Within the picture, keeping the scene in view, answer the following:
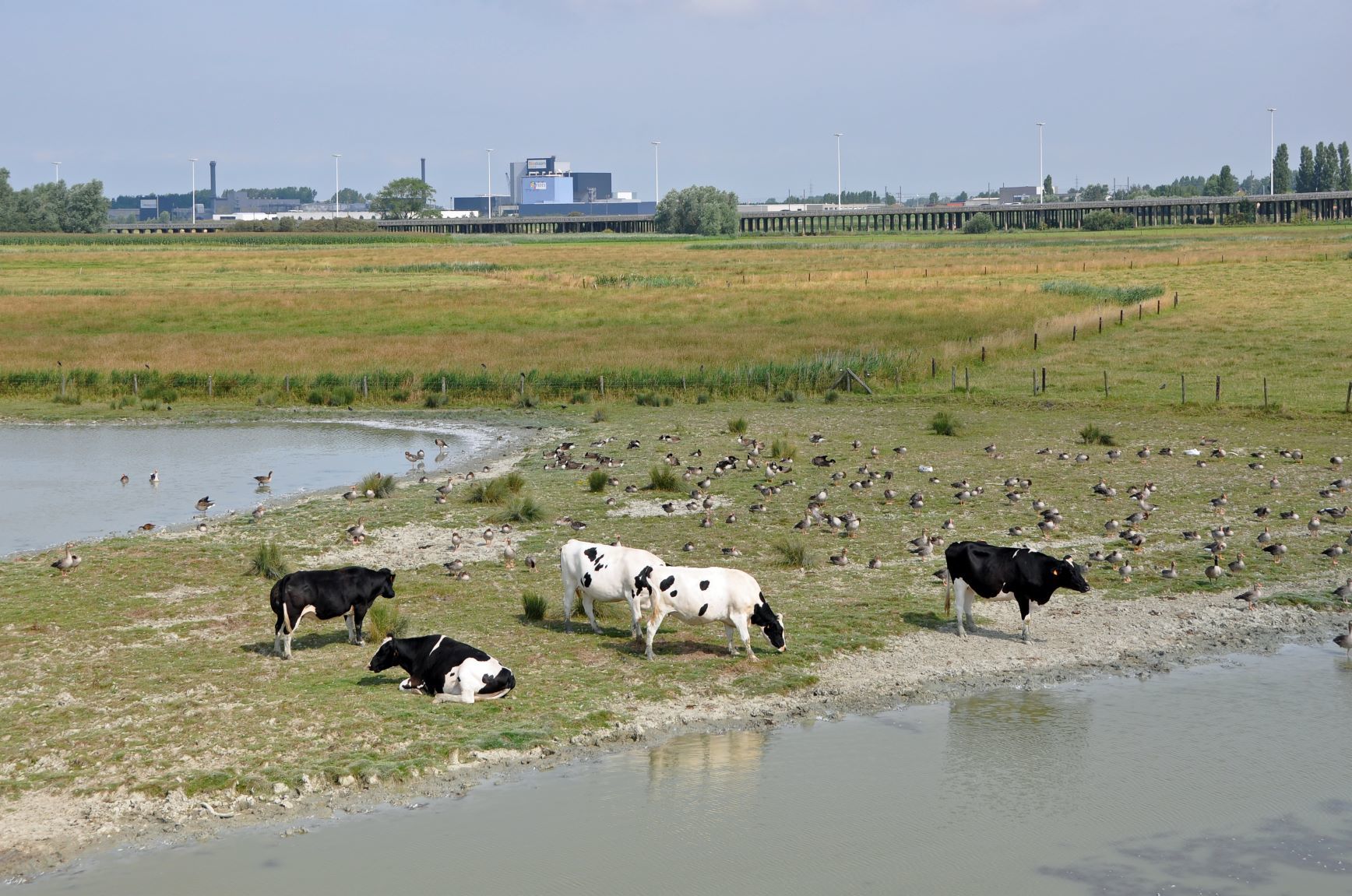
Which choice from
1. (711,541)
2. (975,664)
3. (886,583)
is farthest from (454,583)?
(975,664)

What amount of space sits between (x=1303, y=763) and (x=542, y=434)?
25.6 m

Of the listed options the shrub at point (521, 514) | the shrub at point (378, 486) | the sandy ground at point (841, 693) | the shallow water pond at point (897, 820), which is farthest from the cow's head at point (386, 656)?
the shrub at point (378, 486)

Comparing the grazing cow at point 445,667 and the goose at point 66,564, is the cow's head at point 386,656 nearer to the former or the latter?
the grazing cow at point 445,667

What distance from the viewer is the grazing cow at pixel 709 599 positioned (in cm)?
1476

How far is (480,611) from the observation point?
16984mm

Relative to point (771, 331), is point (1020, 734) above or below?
below

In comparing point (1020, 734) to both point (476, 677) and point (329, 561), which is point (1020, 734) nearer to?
point (476, 677)

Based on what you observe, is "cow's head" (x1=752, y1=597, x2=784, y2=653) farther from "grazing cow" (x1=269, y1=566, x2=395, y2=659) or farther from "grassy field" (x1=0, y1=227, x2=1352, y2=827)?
"grazing cow" (x1=269, y1=566, x2=395, y2=659)

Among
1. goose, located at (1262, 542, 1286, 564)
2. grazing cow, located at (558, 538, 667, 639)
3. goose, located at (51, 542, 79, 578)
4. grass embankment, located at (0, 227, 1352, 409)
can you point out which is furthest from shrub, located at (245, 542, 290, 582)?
grass embankment, located at (0, 227, 1352, 409)

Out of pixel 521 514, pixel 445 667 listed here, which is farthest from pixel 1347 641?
pixel 521 514

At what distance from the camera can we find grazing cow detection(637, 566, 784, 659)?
48.4 feet

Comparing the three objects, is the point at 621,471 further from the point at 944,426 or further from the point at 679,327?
the point at 679,327

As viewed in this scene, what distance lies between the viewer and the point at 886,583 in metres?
18.7

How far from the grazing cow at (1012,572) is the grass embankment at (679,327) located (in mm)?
25591
